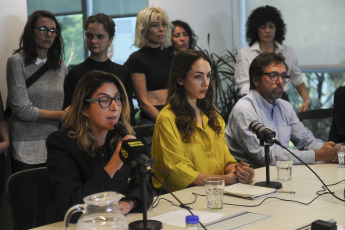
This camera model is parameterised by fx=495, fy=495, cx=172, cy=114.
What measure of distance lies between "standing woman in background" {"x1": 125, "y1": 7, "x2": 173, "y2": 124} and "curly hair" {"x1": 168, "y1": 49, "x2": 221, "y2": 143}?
857mm

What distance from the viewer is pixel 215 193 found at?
2.13 m

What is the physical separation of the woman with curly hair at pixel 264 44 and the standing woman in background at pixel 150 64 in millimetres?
877

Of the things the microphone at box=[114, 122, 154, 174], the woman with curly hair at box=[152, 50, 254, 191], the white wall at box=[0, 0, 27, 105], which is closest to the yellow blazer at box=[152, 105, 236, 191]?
the woman with curly hair at box=[152, 50, 254, 191]

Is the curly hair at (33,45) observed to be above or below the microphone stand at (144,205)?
above

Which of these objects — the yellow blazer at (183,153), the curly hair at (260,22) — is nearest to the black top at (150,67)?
the yellow blazer at (183,153)

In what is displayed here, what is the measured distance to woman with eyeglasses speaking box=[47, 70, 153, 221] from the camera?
207cm

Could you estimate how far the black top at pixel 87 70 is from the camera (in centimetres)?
350

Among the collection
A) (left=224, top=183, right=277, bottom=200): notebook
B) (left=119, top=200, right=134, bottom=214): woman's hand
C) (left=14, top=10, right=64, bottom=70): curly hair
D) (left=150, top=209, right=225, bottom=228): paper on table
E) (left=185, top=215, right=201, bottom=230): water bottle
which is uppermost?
(left=14, top=10, right=64, bottom=70): curly hair

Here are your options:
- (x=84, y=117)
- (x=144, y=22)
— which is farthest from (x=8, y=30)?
(x=84, y=117)

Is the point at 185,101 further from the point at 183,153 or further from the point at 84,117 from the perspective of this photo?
the point at 84,117

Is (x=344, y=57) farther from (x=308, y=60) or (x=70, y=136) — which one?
(x=70, y=136)

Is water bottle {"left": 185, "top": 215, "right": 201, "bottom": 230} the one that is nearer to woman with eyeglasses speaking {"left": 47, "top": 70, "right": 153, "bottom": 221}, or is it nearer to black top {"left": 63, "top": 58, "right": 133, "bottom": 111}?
woman with eyeglasses speaking {"left": 47, "top": 70, "right": 153, "bottom": 221}

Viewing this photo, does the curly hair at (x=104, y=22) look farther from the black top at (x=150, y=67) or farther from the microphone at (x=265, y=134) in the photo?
the microphone at (x=265, y=134)

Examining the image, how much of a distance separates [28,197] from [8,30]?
194 cm
